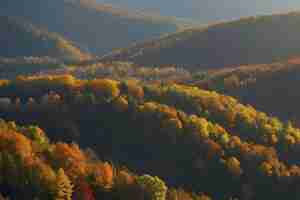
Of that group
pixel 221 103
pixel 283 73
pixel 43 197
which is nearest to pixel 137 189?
pixel 43 197

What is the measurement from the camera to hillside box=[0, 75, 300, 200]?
8450cm

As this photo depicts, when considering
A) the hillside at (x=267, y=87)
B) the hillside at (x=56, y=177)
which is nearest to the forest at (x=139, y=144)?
the hillside at (x=56, y=177)

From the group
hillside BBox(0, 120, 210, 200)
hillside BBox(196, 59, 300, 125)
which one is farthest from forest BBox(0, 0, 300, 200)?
hillside BBox(196, 59, 300, 125)

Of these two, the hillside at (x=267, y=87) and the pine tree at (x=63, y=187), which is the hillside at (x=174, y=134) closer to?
the hillside at (x=267, y=87)

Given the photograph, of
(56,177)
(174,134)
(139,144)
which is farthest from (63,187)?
(174,134)

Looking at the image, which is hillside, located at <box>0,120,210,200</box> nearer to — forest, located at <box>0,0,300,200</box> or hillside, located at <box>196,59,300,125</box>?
forest, located at <box>0,0,300,200</box>

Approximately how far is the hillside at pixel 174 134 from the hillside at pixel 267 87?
25584 mm

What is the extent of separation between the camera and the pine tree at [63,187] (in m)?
51.7

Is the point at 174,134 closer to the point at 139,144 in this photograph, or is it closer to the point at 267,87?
the point at 139,144

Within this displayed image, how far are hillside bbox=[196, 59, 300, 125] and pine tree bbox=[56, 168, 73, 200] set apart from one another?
82768mm

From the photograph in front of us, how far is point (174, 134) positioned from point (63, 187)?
4253 cm

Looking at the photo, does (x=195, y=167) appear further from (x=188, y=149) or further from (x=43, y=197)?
(x=43, y=197)

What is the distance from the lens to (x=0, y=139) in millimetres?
59531

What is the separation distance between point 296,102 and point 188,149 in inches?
2292
